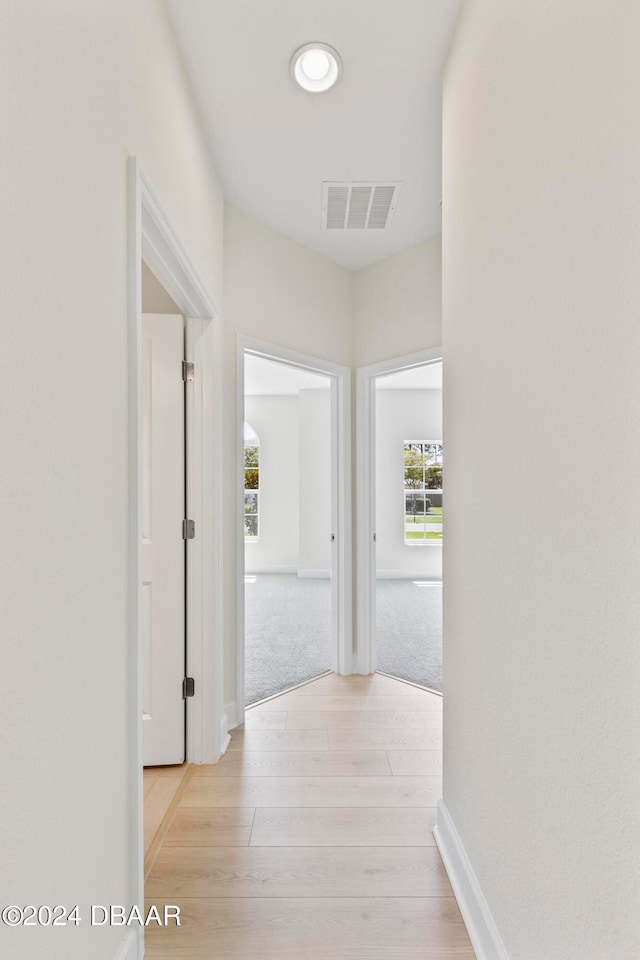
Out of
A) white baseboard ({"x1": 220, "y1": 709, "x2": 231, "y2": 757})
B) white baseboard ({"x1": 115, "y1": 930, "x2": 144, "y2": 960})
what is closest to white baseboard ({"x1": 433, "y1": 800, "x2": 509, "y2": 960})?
white baseboard ({"x1": 115, "y1": 930, "x2": 144, "y2": 960})

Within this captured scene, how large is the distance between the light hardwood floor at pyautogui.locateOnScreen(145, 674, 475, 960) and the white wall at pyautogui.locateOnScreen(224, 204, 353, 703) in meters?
0.55

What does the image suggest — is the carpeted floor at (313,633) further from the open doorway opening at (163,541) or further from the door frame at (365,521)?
the open doorway opening at (163,541)

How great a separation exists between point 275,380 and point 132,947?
5.58 metres

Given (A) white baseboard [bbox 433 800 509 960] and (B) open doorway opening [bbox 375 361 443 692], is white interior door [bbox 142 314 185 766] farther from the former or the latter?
(B) open doorway opening [bbox 375 361 443 692]

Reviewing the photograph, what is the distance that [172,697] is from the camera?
2.11 m

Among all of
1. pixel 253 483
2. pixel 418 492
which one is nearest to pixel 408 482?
pixel 418 492

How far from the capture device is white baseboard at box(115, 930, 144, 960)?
1.12m

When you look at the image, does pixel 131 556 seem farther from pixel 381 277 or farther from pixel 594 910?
pixel 381 277

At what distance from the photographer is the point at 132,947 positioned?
1.17 metres

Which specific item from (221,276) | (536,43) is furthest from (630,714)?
(221,276)

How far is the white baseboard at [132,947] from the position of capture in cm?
112

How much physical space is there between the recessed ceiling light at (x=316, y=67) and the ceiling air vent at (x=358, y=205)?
59 cm

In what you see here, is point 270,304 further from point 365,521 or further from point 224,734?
point 224,734

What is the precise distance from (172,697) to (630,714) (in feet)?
6.31
